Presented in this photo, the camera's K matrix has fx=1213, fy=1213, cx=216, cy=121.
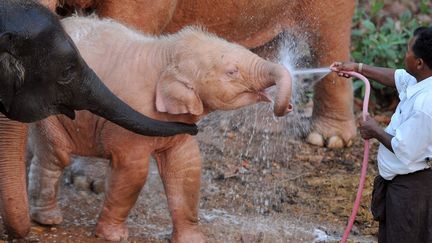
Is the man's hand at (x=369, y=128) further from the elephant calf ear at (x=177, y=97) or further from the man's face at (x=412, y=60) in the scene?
the elephant calf ear at (x=177, y=97)

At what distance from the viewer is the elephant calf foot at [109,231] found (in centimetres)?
605

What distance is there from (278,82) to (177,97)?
0.52 meters

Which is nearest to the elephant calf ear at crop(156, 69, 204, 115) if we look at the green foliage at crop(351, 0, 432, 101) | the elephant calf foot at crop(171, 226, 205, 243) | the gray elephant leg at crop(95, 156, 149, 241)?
the gray elephant leg at crop(95, 156, 149, 241)

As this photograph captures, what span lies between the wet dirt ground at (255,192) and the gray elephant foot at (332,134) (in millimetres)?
58

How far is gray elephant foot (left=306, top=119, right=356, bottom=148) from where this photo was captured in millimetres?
8391

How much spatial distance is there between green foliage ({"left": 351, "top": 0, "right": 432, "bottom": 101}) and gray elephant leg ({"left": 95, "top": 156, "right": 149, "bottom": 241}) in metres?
3.74

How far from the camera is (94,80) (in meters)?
5.27

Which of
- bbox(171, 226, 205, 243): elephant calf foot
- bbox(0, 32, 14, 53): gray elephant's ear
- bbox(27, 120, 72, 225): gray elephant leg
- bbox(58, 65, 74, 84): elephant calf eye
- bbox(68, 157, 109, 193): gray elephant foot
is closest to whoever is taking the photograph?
bbox(0, 32, 14, 53): gray elephant's ear

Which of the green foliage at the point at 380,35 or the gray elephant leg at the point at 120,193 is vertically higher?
the green foliage at the point at 380,35

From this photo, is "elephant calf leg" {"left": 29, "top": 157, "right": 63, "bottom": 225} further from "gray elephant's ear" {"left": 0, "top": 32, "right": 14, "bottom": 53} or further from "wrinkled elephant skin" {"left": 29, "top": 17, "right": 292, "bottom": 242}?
"gray elephant's ear" {"left": 0, "top": 32, "right": 14, "bottom": 53}

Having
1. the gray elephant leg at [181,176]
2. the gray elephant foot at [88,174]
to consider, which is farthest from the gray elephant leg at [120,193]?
the gray elephant foot at [88,174]

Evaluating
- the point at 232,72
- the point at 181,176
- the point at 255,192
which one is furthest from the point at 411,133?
the point at 255,192

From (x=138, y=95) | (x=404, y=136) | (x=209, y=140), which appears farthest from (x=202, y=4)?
(x=404, y=136)

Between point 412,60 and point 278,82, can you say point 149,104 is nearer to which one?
point 278,82
